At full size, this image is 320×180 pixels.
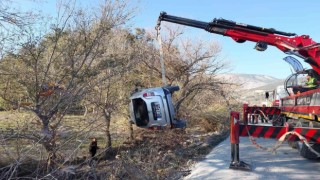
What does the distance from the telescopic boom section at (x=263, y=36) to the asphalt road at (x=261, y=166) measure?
2.23 metres

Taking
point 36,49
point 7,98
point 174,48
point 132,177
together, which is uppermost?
point 174,48

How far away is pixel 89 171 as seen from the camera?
7.35 m

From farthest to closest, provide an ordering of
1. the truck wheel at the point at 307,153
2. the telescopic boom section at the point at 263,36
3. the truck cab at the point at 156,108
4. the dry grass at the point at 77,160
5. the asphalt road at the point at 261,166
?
the truck cab at the point at 156,108, the truck wheel at the point at 307,153, the telescopic boom section at the point at 263,36, the asphalt road at the point at 261,166, the dry grass at the point at 77,160

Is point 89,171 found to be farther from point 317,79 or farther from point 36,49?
point 317,79

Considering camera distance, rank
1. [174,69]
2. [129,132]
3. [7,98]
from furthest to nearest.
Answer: [174,69] < [129,132] < [7,98]

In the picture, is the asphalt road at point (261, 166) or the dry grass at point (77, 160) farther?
the asphalt road at point (261, 166)

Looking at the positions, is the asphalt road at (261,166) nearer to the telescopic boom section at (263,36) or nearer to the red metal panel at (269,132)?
the red metal panel at (269,132)

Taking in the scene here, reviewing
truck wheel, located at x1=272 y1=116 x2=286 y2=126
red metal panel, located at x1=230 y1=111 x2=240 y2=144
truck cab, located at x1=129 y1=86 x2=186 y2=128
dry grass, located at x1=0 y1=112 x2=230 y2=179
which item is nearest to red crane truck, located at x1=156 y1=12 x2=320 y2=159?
red metal panel, located at x1=230 y1=111 x2=240 y2=144

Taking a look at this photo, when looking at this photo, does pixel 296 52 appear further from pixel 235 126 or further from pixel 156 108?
pixel 156 108

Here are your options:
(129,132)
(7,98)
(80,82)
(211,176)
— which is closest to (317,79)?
(211,176)

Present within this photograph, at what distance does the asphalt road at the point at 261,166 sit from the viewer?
24.5 ft

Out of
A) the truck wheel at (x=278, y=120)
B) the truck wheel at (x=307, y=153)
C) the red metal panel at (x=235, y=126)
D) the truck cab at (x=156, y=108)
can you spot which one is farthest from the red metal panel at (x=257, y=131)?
the truck wheel at (x=278, y=120)

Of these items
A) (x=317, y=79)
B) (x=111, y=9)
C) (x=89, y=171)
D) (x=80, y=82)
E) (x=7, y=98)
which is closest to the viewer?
(x=89, y=171)

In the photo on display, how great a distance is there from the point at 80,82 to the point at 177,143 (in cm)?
548
